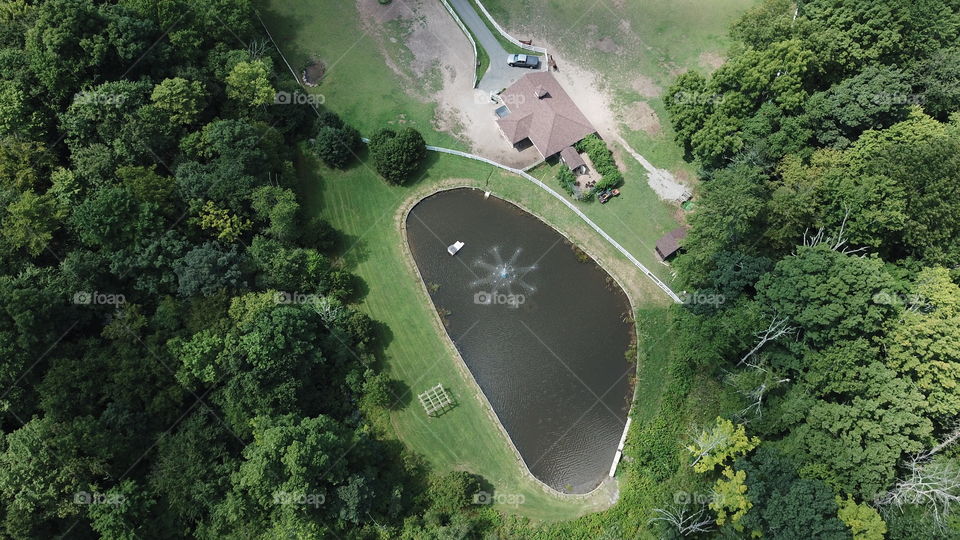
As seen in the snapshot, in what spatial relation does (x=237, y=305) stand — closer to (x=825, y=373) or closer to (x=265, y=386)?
(x=265, y=386)

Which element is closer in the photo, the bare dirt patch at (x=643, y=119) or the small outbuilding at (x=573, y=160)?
the small outbuilding at (x=573, y=160)

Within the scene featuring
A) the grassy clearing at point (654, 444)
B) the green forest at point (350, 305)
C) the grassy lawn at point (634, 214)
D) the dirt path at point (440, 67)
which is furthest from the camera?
the dirt path at point (440, 67)

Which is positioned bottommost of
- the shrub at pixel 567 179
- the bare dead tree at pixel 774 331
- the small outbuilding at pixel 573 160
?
the bare dead tree at pixel 774 331

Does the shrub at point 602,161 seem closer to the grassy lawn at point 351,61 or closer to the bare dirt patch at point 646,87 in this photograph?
the bare dirt patch at point 646,87

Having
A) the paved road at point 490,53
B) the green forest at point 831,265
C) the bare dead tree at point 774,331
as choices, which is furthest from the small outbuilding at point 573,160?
the bare dead tree at point 774,331

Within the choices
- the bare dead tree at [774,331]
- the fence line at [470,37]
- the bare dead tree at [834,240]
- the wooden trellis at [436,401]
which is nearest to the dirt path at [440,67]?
the fence line at [470,37]

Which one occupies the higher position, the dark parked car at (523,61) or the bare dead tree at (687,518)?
the dark parked car at (523,61)

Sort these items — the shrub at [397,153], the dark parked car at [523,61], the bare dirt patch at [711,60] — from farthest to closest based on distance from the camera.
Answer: the bare dirt patch at [711,60]
the dark parked car at [523,61]
the shrub at [397,153]

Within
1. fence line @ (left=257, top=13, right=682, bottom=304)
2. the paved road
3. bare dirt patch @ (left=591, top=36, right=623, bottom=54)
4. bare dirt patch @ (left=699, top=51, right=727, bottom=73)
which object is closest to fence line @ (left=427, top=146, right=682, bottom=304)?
fence line @ (left=257, top=13, right=682, bottom=304)

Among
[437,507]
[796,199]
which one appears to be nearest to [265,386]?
[437,507]
